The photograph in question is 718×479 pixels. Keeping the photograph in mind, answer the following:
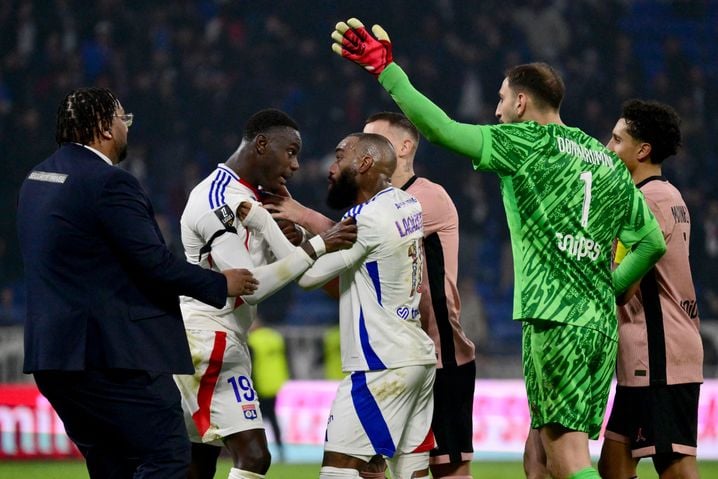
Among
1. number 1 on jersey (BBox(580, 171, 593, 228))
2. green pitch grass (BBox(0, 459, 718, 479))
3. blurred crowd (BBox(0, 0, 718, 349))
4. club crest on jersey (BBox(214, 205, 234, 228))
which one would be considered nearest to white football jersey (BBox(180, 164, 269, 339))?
club crest on jersey (BBox(214, 205, 234, 228))

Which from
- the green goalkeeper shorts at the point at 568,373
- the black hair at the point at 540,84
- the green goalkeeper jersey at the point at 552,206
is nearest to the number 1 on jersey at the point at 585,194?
the green goalkeeper jersey at the point at 552,206

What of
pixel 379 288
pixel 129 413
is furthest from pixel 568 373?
pixel 129 413

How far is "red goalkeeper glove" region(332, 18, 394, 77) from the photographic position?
502 cm

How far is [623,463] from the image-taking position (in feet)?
19.8

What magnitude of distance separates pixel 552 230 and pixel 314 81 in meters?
14.2

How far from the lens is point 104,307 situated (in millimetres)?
4801

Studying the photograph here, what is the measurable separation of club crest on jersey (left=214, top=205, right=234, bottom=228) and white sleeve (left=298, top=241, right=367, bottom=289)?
0.47 m

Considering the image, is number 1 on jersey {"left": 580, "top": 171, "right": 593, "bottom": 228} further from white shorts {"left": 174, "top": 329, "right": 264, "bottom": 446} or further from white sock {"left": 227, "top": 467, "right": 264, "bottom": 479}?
white sock {"left": 227, "top": 467, "right": 264, "bottom": 479}

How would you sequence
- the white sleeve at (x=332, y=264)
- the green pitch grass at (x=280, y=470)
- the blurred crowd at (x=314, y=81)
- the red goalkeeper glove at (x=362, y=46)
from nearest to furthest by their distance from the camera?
the red goalkeeper glove at (x=362, y=46)
the white sleeve at (x=332, y=264)
the green pitch grass at (x=280, y=470)
the blurred crowd at (x=314, y=81)

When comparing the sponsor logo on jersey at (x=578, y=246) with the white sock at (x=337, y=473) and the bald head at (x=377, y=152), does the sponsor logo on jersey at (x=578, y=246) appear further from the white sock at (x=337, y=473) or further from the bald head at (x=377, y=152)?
the white sock at (x=337, y=473)

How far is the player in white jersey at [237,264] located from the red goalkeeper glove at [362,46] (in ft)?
3.10

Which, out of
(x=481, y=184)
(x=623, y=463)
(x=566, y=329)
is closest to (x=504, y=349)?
(x=481, y=184)

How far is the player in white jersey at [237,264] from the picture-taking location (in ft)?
18.5

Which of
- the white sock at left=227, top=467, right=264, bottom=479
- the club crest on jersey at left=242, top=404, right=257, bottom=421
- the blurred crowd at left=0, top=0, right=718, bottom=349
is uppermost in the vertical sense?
the blurred crowd at left=0, top=0, right=718, bottom=349
